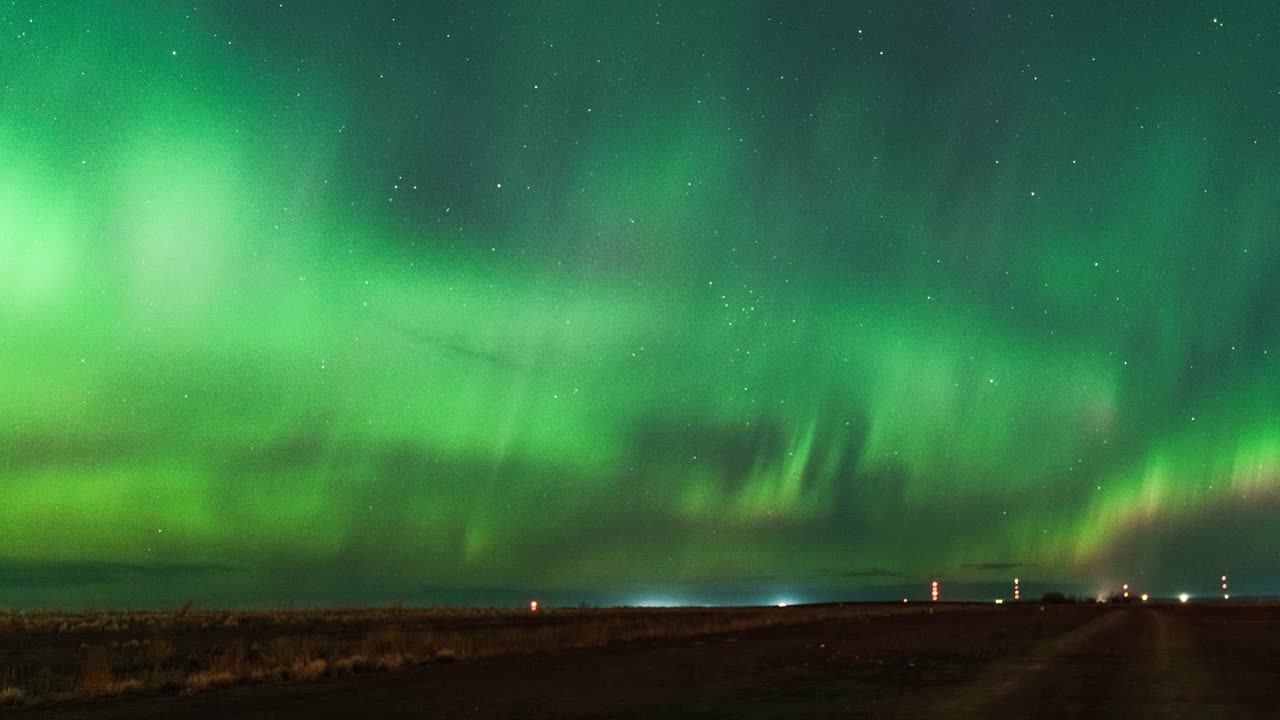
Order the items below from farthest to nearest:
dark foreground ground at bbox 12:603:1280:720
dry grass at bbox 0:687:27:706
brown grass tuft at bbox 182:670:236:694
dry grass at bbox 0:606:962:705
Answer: dry grass at bbox 0:606:962:705, brown grass tuft at bbox 182:670:236:694, dry grass at bbox 0:687:27:706, dark foreground ground at bbox 12:603:1280:720

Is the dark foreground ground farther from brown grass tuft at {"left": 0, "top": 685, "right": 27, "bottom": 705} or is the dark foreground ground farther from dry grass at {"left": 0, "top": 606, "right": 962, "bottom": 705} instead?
dry grass at {"left": 0, "top": 606, "right": 962, "bottom": 705}

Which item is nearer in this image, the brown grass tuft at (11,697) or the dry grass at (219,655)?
the brown grass tuft at (11,697)

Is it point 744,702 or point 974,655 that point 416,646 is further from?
point 744,702

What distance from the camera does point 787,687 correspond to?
82.1 feet

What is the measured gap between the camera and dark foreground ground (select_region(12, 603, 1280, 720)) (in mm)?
20188

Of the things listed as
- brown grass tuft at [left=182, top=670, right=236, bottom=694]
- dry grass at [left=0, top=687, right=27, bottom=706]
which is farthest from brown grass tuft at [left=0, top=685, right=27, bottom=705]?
brown grass tuft at [left=182, top=670, right=236, bottom=694]

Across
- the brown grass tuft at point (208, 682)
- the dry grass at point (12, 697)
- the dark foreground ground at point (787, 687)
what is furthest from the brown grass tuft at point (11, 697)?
the brown grass tuft at point (208, 682)

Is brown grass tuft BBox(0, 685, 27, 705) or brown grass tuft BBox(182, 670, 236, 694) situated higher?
brown grass tuft BBox(182, 670, 236, 694)

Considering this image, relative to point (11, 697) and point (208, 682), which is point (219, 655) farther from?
point (11, 697)

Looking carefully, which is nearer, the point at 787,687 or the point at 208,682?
the point at 787,687

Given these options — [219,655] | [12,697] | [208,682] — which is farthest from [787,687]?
[219,655]

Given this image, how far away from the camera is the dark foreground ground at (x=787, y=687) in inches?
795

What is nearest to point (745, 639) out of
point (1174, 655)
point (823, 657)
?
point (823, 657)

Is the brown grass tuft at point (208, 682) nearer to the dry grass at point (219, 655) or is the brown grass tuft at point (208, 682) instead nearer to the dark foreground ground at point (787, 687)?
the dry grass at point (219, 655)
